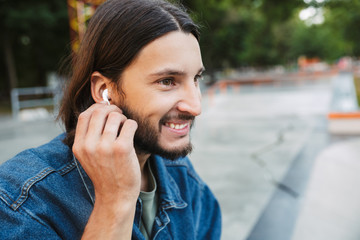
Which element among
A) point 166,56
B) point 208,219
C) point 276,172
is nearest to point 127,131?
point 166,56

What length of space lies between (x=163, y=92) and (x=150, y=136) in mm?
198

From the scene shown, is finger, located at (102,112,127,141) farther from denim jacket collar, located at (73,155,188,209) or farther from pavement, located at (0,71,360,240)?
pavement, located at (0,71,360,240)

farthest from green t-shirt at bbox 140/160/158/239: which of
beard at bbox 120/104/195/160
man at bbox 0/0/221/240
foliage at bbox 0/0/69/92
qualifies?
foliage at bbox 0/0/69/92

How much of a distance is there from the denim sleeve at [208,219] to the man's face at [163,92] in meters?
0.50

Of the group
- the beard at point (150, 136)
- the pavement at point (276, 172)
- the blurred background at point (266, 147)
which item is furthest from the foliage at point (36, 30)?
the beard at point (150, 136)

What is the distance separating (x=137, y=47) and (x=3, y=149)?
668cm

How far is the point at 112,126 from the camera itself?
1.09 meters

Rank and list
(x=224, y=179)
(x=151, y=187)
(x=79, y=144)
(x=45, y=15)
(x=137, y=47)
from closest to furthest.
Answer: (x=79, y=144) → (x=137, y=47) → (x=151, y=187) → (x=224, y=179) → (x=45, y=15)

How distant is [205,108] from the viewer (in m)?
12.6

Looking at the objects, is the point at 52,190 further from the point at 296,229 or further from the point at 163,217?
the point at 296,229

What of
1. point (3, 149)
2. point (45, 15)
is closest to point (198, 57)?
point (3, 149)

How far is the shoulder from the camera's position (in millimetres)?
1047

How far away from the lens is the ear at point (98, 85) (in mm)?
1446

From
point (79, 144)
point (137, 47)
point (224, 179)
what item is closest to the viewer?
point (79, 144)
